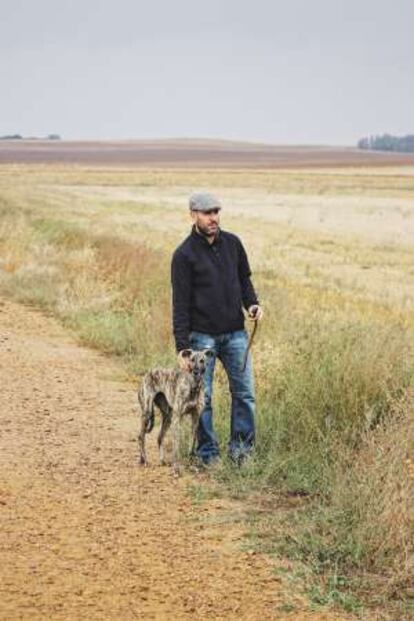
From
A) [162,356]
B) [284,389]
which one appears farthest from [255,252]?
[284,389]

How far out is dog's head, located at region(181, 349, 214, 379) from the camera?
797 cm

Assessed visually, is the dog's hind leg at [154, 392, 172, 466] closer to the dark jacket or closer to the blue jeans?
the blue jeans

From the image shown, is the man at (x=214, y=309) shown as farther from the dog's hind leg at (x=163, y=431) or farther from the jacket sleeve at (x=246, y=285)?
the dog's hind leg at (x=163, y=431)

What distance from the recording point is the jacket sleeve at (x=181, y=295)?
8102mm

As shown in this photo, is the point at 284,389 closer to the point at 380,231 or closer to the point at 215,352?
the point at 215,352

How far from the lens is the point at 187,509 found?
24.3 ft

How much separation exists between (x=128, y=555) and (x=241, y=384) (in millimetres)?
2164

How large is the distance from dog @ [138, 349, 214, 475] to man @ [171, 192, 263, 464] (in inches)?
3.4

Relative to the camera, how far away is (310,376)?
8.87 metres

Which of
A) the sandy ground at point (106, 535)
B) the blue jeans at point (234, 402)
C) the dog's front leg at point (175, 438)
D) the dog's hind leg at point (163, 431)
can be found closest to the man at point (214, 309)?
the blue jeans at point (234, 402)

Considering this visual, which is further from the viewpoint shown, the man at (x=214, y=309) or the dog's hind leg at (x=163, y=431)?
the dog's hind leg at (x=163, y=431)

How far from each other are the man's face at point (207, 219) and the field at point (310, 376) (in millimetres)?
1492

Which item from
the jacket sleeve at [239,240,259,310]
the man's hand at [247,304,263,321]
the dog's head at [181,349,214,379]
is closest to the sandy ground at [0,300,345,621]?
the dog's head at [181,349,214,379]

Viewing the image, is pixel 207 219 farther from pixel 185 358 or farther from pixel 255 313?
pixel 185 358
